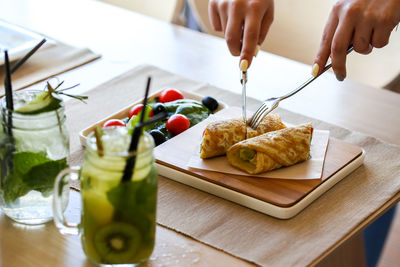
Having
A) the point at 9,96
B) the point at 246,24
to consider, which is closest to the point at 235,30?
the point at 246,24

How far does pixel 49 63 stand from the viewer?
1.66 metres

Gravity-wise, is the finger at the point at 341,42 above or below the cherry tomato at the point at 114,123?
above

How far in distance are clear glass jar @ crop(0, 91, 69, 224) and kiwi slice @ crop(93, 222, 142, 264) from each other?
155mm

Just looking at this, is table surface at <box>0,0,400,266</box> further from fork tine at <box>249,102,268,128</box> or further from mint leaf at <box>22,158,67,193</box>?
fork tine at <box>249,102,268,128</box>

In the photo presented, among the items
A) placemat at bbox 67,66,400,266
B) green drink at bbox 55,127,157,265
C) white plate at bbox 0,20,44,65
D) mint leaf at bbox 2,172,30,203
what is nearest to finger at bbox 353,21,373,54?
placemat at bbox 67,66,400,266

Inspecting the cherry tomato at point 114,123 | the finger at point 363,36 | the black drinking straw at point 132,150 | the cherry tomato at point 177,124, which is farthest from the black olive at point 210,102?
the black drinking straw at point 132,150

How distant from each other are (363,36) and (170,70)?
23.5 inches

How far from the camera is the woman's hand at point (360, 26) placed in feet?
4.20

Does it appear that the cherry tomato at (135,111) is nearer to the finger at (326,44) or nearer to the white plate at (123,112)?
the white plate at (123,112)

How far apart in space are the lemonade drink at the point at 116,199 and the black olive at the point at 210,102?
580 millimetres

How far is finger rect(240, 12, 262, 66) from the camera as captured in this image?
1340mm

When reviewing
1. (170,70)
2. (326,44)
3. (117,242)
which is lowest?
(170,70)

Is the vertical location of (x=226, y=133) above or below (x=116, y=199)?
below

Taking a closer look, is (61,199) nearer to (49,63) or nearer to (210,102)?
(210,102)
